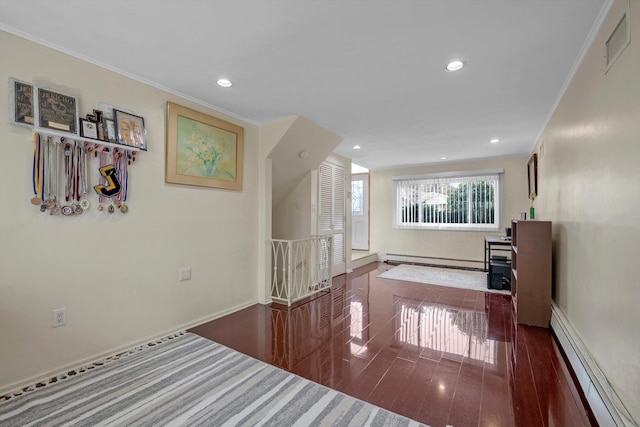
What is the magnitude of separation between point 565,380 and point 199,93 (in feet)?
12.4

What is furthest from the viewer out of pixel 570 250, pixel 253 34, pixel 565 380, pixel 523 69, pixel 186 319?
pixel 186 319

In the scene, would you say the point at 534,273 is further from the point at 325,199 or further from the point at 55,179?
the point at 55,179

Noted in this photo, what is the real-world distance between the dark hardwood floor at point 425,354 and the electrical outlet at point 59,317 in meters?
1.07

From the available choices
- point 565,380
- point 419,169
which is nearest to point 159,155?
point 565,380

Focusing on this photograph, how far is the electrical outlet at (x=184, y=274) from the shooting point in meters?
2.73

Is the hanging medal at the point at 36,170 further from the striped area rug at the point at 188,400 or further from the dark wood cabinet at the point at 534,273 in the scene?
the dark wood cabinet at the point at 534,273

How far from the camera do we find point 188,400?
171 cm

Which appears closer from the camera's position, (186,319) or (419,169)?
(186,319)

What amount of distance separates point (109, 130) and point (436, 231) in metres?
5.95

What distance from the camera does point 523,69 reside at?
222 centimetres

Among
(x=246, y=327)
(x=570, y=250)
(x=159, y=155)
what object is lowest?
(x=246, y=327)

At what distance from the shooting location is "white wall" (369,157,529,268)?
5.41m

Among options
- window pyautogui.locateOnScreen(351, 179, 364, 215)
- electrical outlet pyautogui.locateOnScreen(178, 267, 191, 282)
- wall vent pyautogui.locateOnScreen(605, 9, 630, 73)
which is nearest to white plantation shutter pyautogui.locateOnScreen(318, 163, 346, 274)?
window pyautogui.locateOnScreen(351, 179, 364, 215)

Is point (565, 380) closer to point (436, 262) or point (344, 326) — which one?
point (344, 326)
